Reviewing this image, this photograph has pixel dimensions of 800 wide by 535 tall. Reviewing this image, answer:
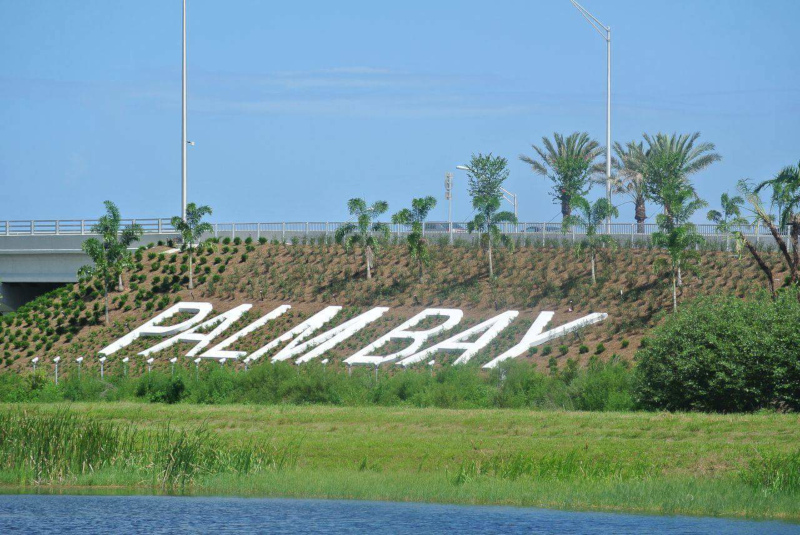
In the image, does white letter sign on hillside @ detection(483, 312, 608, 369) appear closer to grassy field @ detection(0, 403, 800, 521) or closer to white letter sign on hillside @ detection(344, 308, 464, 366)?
white letter sign on hillside @ detection(344, 308, 464, 366)

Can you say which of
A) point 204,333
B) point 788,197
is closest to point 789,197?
point 788,197

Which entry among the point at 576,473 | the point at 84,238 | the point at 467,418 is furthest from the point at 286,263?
the point at 576,473

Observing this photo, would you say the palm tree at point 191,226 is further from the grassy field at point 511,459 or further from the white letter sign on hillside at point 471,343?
the grassy field at point 511,459

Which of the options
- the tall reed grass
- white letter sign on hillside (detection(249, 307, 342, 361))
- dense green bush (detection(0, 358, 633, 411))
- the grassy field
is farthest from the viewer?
white letter sign on hillside (detection(249, 307, 342, 361))

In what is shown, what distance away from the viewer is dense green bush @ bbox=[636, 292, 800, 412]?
36000mm

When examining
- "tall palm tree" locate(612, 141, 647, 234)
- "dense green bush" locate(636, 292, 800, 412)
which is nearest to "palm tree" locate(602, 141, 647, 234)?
"tall palm tree" locate(612, 141, 647, 234)

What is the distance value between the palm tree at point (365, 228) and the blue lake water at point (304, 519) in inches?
1516

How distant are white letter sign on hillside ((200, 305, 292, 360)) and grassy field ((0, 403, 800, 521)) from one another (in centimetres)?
1976

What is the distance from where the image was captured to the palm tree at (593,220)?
55969 millimetres

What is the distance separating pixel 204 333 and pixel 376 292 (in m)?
9.96

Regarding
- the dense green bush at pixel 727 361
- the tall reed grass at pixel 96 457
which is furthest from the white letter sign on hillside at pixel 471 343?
the tall reed grass at pixel 96 457

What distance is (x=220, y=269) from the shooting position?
70.4 metres

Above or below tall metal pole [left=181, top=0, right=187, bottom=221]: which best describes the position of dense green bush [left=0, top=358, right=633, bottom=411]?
below

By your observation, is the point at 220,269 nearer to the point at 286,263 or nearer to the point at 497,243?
the point at 286,263
